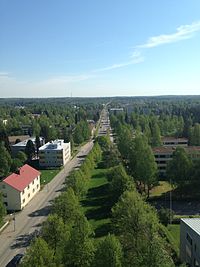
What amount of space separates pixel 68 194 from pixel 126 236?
8.35 meters

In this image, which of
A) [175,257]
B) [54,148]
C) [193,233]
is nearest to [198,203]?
[175,257]

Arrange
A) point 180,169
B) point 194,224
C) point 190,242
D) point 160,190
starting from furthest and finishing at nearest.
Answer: point 160,190 → point 180,169 → point 194,224 → point 190,242

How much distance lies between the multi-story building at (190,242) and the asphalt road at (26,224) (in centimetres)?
1319

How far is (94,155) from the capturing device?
205 ft

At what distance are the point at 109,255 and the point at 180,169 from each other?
24.0 meters

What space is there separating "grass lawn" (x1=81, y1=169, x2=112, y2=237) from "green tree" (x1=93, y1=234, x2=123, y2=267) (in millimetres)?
11402

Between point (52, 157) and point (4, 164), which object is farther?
point (52, 157)

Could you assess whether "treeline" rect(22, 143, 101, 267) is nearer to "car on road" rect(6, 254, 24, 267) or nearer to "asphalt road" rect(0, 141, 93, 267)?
"car on road" rect(6, 254, 24, 267)

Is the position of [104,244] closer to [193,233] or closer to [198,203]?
[193,233]

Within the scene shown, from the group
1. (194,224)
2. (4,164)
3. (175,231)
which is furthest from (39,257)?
(4,164)

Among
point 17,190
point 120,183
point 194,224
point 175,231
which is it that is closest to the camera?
point 194,224

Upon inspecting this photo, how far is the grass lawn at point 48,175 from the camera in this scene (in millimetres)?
54844

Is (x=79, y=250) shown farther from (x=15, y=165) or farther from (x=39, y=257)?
(x=15, y=165)

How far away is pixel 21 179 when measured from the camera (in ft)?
143
